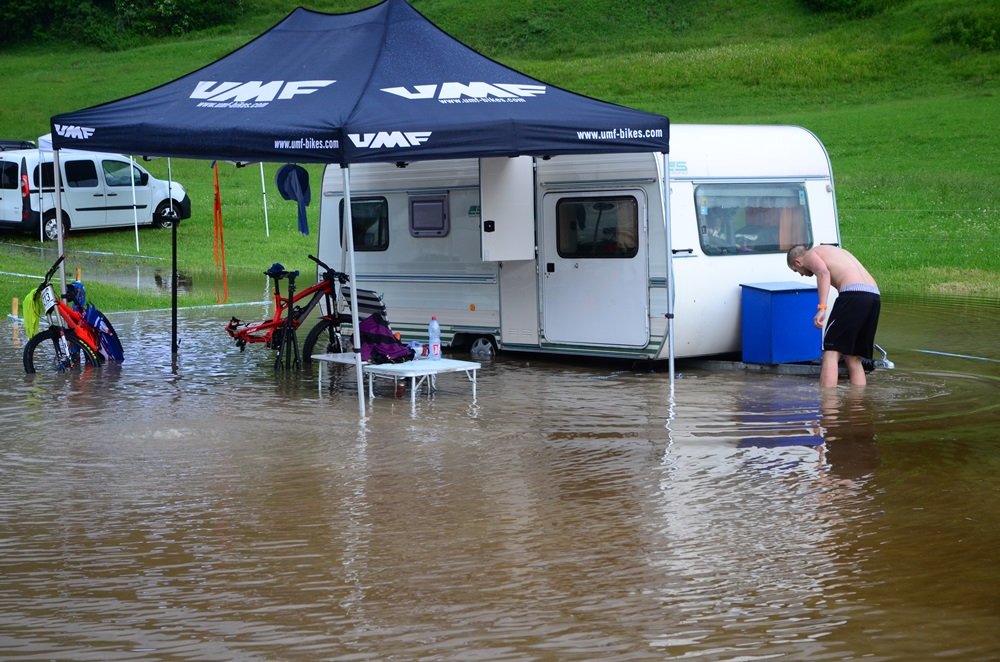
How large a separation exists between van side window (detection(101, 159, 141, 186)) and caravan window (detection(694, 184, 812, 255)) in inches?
676

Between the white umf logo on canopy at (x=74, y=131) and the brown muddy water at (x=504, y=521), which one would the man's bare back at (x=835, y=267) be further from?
the white umf logo on canopy at (x=74, y=131)

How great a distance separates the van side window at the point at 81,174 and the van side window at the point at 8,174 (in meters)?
1.01

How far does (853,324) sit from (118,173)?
19857mm

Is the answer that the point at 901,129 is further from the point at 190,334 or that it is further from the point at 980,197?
the point at 190,334

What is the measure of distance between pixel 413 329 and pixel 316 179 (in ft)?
71.2

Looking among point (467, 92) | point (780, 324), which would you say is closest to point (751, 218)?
point (780, 324)

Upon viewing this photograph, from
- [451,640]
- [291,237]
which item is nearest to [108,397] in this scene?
[451,640]

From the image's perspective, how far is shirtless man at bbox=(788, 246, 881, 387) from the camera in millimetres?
12219

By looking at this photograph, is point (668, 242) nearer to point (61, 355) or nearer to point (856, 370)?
point (856, 370)

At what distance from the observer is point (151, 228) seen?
1161 inches

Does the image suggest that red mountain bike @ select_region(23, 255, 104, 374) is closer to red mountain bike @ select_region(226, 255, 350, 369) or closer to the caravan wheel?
red mountain bike @ select_region(226, 255, 350, 369)

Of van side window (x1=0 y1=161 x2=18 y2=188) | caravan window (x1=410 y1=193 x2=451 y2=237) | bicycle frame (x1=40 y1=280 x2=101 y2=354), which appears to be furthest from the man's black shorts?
van side window (x1=0 y1=161 x2=18 y2=188)

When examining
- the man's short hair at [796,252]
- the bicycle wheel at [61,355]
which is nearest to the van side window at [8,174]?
the bicycle wheel at [61,355]

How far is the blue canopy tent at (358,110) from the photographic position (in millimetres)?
11273
